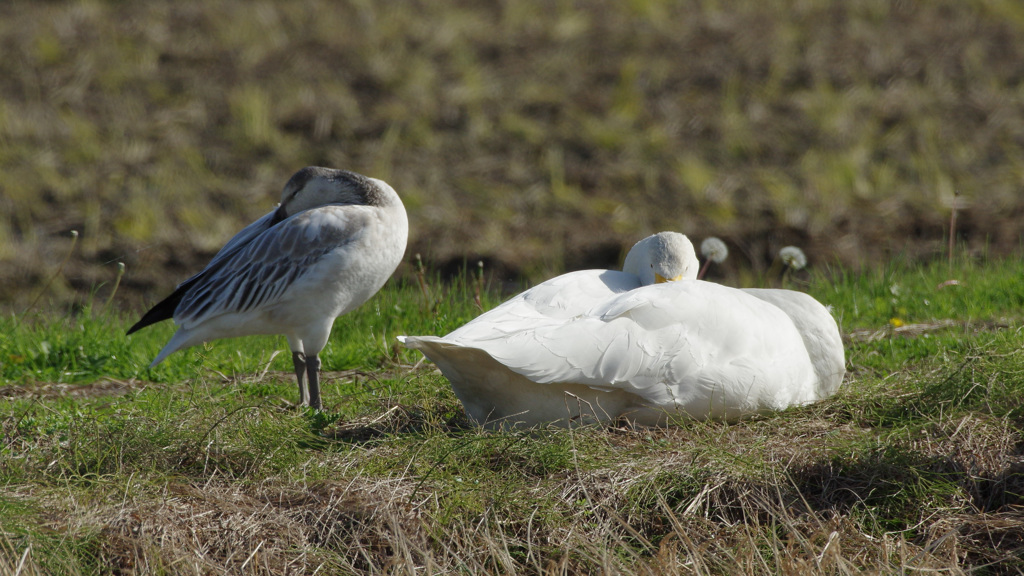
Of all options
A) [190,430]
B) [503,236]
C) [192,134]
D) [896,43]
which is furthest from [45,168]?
[896,43]

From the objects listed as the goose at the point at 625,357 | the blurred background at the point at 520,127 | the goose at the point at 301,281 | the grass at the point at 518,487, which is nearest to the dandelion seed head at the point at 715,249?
the grass at the point at 518,487

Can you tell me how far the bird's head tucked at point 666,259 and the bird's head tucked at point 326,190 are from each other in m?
1.36

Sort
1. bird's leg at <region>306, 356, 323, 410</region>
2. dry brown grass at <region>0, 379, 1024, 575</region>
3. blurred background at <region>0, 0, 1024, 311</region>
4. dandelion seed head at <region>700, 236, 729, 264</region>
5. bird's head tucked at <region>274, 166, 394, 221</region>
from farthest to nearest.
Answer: blurred background at <region>0, 0, 1024, 311</region>, dandelion seed head at <region>700, 236, 729, 264</region>, bird's head tucked at <region>274, 166, 394, 221</region>, bird's leg at <region>306, 356, 323, 410</region>, dry brown grass at <region>0, 379, 1024, 575</region>

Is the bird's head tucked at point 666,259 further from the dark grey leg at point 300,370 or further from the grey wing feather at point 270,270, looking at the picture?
the dark grey leg at point 300,370

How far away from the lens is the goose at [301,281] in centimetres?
504

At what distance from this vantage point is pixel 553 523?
3623mm

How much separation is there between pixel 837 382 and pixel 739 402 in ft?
2.26

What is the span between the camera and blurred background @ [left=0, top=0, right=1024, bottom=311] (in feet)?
30.8

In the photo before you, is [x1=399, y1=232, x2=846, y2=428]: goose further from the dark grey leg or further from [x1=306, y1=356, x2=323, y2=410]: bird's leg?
the dark grey leg

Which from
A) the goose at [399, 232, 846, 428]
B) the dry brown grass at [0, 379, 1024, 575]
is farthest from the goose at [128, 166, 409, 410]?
the dry brown grass at [0, 379, 1024, 575]

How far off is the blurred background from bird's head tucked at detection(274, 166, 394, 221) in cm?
318

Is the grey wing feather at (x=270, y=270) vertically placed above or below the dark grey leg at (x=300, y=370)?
above

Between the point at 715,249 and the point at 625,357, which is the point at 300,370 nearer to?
the point at 625,357

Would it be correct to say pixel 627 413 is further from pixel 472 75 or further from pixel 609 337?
pixel 472 75
